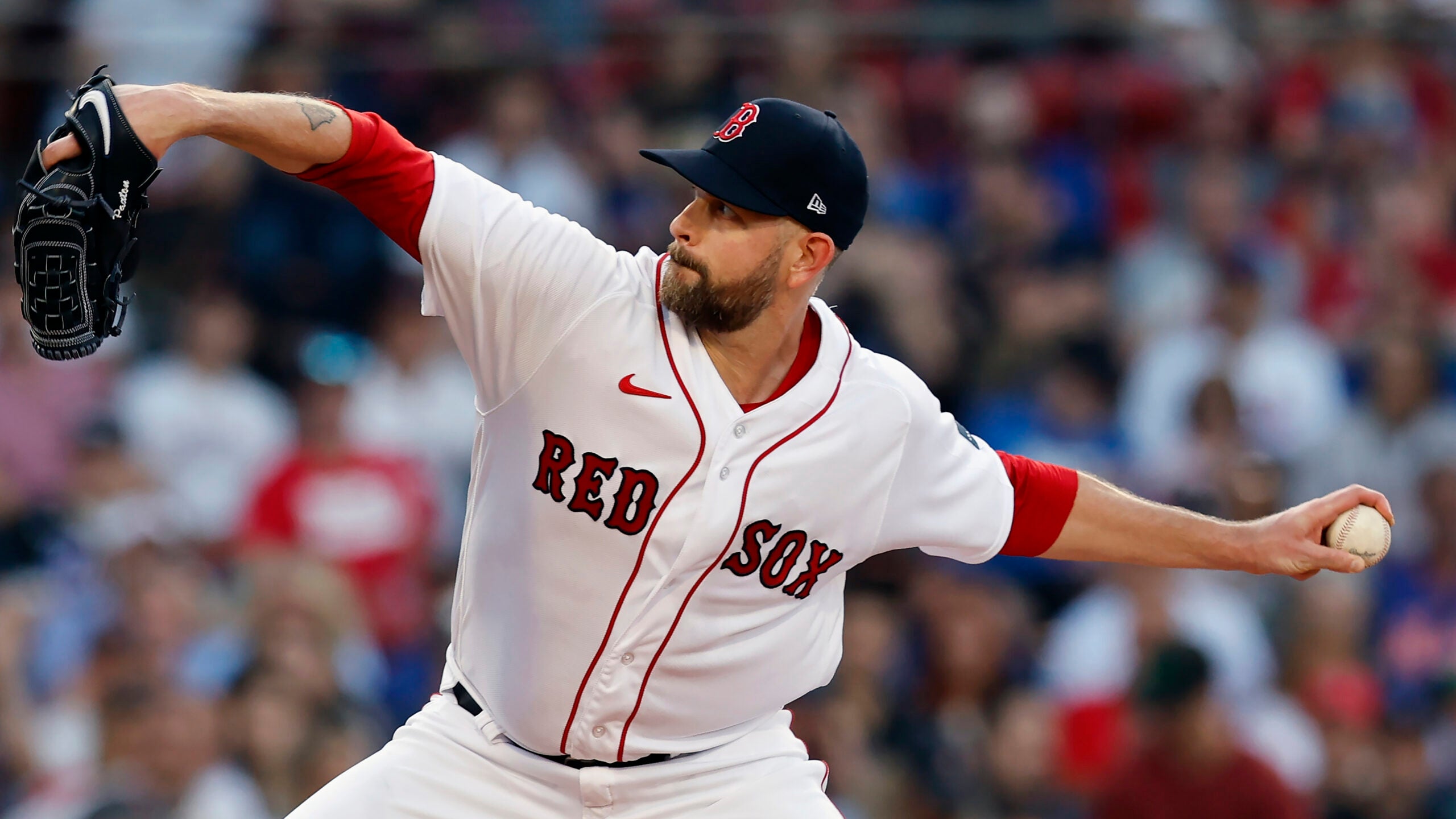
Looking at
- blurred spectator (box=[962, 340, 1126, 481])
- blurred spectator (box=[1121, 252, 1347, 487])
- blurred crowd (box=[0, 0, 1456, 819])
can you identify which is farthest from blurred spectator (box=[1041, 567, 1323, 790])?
blurred spectator (box=[1121, 252, 1347, 487])

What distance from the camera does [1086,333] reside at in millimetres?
8703

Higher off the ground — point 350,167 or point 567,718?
point 350,167

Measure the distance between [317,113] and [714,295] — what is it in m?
0.92

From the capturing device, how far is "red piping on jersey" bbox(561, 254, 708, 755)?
3.77 metres

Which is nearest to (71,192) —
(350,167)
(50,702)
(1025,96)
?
(350,167)

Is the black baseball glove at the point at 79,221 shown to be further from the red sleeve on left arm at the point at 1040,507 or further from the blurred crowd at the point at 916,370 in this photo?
the blurred crowd at the point at 916,370

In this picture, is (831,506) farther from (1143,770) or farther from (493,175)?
(493,175)

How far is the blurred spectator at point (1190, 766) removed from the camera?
6.56 metres

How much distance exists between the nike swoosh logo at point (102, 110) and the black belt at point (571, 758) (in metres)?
1.45

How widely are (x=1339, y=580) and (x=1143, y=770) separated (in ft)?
5.75

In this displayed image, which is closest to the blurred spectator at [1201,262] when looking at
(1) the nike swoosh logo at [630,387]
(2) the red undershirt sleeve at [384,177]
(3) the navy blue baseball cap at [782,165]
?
(3) the navy blue baseball cap at [782,165]

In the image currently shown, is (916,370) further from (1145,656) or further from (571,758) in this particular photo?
(571,758)

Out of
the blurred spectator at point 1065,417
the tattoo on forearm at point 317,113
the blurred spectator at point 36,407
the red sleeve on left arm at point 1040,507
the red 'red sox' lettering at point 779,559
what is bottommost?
the blurred spectator at point 36,407

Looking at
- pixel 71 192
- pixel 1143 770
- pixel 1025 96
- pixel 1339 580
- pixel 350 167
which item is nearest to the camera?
pixel 71 192
